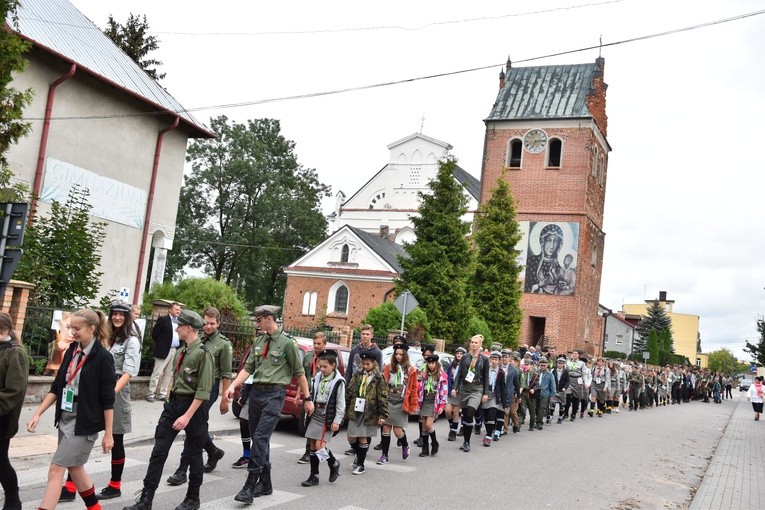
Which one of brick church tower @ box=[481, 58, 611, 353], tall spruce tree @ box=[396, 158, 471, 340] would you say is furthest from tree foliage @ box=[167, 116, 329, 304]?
tall spruce tree @ box=[396, 158, 471, 340]

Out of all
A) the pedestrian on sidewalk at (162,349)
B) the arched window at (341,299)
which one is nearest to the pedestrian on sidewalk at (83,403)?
the pedestrian on sidewalk at (162,349)

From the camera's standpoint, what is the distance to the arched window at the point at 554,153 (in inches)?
1876

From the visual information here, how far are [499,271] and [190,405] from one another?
33.8 m

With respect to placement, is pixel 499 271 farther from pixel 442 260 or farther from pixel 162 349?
pixel 162 349

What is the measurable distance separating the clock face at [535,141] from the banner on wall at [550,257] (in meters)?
4.70

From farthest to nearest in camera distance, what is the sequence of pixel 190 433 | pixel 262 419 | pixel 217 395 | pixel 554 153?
pixel 554 153, pixel 217 395, pixel 262 419, pixel 190 433

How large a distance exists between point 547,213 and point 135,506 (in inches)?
1671

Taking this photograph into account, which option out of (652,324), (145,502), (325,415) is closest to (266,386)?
(325,415)

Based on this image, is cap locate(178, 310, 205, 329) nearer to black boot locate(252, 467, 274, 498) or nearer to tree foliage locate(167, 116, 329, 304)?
black boot locate(252, 467, 274, 498)

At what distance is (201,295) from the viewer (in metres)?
18.8

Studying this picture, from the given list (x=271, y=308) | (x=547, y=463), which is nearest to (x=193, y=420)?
(x=271, y=308)

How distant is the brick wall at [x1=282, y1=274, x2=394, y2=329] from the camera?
4722 cm

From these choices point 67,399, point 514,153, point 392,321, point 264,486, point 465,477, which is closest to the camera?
point 67,399

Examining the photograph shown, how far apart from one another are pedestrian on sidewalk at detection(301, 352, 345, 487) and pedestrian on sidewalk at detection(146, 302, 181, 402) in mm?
5852
